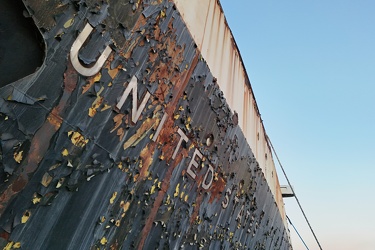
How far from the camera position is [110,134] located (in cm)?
214

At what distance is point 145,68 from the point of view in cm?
236

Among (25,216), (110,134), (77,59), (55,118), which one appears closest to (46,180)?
(25,216)

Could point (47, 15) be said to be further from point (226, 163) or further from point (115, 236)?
point (226, 163)

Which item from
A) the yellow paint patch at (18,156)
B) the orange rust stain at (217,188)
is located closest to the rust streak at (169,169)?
the orange rust stain at (217,188)

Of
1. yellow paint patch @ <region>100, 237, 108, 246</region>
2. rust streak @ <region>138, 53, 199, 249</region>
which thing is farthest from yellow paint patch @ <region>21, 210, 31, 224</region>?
rust streak @ <region>138, 53, 199, 249</region>

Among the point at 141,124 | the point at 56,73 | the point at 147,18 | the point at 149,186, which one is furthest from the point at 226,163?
the point at 56,73

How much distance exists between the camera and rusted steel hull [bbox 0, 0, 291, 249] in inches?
63.6

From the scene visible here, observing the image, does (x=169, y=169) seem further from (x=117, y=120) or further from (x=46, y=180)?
(x=46, y=180)

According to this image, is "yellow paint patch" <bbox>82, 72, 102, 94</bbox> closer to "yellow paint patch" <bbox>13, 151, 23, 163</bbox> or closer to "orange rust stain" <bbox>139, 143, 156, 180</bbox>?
"yellow paint patch" <bbox>13, 151, 23, 163</bbox>

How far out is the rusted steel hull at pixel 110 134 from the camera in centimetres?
162

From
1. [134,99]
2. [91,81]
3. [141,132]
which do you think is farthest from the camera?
[141,132]

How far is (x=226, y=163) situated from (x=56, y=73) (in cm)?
278

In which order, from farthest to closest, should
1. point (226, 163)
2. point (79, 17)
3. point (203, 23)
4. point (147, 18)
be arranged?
point (226, 163) < point (203, 23) < point (147, 18) < point (79, 17)

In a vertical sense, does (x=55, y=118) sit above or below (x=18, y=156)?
above
